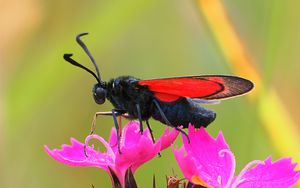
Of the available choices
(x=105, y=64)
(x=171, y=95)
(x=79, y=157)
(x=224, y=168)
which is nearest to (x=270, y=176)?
(x=224, y=168)

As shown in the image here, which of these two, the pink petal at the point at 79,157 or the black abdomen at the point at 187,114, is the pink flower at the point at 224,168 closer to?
the black abdomen at the point at 187,114

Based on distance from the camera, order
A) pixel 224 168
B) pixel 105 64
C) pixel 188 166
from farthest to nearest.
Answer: pixel 105 64 → pixel 224 168 → pixel 188 166

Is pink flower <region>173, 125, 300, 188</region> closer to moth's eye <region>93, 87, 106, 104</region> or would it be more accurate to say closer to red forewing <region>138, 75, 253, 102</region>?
red forewing <region>138, 75, 253, 102</region>

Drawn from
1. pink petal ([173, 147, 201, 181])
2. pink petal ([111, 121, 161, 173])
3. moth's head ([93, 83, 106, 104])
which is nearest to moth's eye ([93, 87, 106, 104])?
moth's head ([93, 83, 106, 104])

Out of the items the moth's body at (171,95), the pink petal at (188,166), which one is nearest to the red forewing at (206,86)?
the moth's body at (171,95)

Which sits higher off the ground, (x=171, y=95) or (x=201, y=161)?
(x=171, y=95)

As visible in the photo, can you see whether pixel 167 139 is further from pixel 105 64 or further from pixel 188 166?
pixel 105 64

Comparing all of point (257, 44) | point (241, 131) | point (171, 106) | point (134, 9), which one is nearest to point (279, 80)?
point (257, 44)
